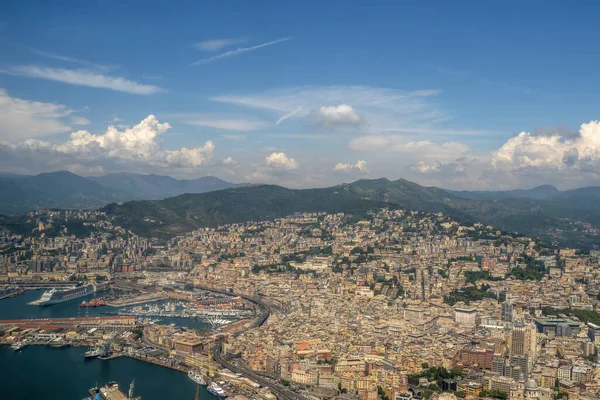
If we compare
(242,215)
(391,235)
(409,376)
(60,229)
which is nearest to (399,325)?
(409,376)

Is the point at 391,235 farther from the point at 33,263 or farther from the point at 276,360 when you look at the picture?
the point at 276,360

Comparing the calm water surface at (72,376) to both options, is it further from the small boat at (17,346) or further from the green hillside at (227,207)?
the green hillside at (227,207)

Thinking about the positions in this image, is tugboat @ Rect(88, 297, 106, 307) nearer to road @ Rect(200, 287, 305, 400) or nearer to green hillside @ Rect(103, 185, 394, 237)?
road @ Rect(200, 287, 305, 400)

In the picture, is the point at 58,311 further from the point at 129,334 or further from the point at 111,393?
the point at 111,393

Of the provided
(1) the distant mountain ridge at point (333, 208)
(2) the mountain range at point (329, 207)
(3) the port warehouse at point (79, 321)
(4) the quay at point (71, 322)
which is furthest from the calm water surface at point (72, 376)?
(1) the distant mountain ridge at point (333, 208)

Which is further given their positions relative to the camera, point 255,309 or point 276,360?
point 255,309

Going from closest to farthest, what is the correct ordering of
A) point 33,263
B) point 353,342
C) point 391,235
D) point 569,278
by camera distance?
1. point 353,342
2. point 569,278
3. point 33,263
4. point 391,235
